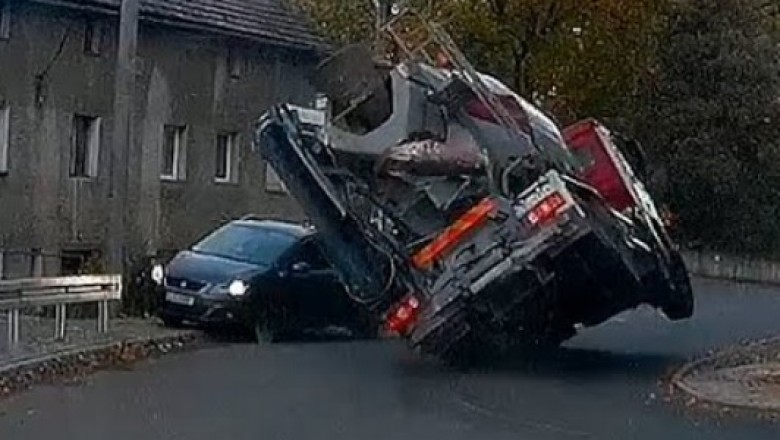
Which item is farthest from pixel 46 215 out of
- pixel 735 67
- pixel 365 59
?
pixel 735 67

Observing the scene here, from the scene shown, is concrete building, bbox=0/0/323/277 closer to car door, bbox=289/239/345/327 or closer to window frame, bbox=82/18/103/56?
window frame, bbox=82/18/103/56

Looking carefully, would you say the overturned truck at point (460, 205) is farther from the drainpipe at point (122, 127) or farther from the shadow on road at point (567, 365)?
the drainpipe at point (122, 127)

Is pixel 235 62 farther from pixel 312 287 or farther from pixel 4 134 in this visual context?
pixel 312 287

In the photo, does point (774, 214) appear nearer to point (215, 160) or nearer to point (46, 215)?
point (215, 160)

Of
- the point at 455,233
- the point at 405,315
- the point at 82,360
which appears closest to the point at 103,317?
the point at 82,360

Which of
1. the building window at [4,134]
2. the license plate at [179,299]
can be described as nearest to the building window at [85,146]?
the building window at [4,134]

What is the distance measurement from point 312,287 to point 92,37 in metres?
12.2

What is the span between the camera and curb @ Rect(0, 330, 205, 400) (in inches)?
690

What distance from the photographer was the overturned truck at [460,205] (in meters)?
19.5

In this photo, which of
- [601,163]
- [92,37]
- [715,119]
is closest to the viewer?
[601,163]

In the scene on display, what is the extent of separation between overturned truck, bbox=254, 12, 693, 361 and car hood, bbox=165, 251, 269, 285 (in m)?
3.19

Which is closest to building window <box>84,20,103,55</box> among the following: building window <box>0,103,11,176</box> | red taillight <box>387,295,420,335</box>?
building window <box>0,103,11,176</box>

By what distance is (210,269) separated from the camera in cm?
2464

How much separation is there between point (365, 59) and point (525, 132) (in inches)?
82.8
